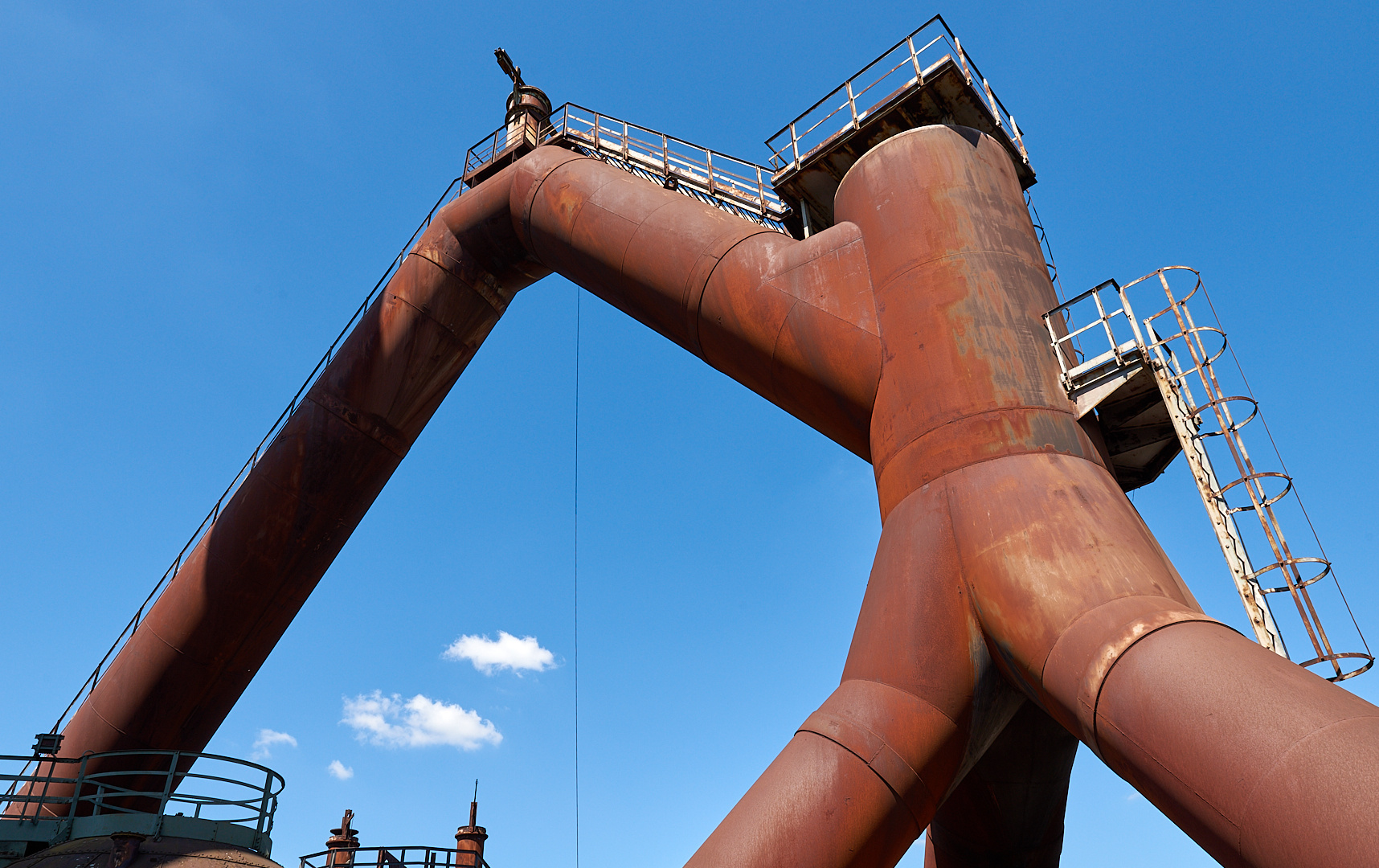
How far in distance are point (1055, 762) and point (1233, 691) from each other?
4787 millimetres

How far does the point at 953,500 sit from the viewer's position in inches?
333

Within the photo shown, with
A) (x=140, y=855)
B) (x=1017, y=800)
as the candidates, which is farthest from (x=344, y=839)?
(x=1017, y=800)

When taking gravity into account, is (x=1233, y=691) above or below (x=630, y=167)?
below

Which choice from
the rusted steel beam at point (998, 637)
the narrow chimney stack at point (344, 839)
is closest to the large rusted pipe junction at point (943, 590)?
the rusted steel beam at point (998, 637)

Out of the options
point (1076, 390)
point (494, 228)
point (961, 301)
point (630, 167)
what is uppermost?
point (630, 167)

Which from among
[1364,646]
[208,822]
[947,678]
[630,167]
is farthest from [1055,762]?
[630,167]

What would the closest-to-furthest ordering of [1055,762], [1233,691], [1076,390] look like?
[1233,691] → [1076,390] → [1055,762]

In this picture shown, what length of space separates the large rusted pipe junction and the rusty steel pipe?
3.4 inches

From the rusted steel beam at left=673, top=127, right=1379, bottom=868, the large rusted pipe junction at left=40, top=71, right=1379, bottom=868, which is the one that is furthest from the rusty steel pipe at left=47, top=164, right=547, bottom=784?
the rusted steel beam at left=673, top=127, right=1379, bottom=868

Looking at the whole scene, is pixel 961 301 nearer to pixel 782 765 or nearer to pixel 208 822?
pixel 782 765

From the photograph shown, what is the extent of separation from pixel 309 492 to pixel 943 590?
1261 cm

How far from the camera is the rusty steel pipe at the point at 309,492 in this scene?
15523 millimetres

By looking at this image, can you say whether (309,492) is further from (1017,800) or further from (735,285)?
(1017,800)

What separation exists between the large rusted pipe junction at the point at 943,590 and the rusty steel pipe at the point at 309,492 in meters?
0.09
